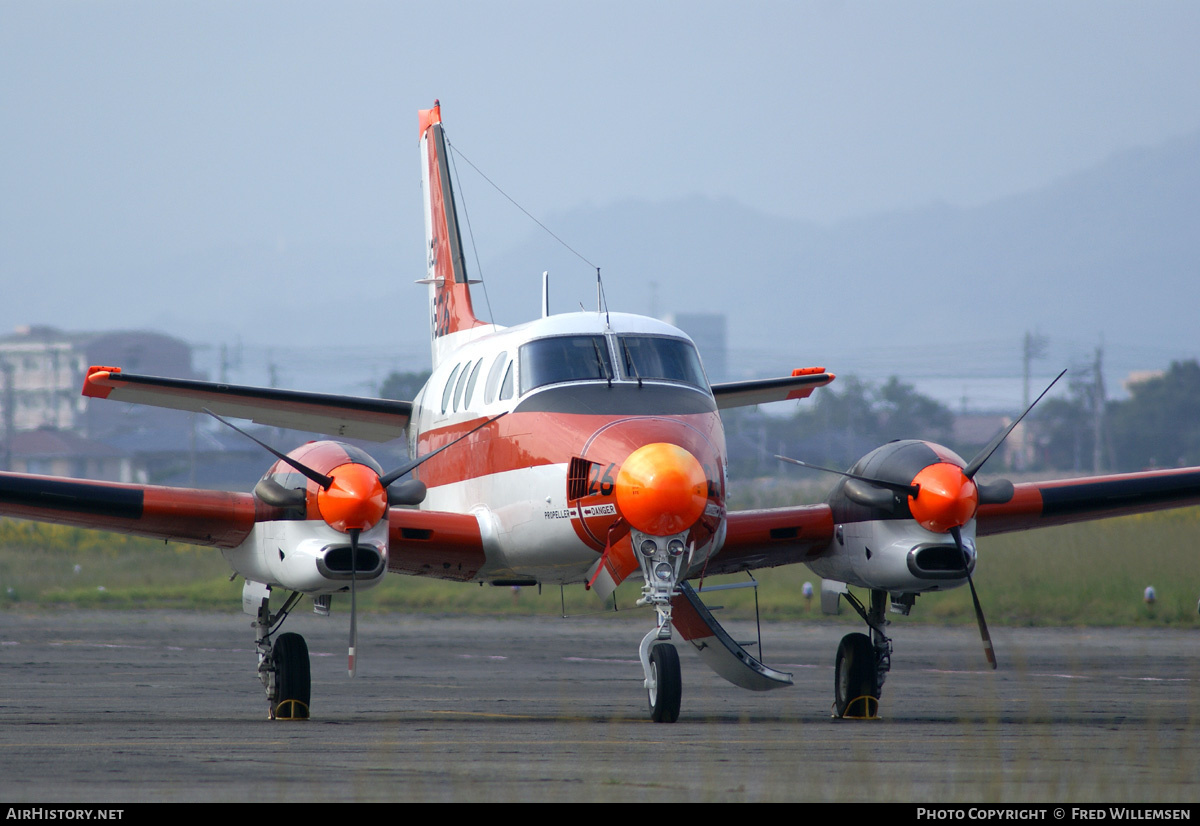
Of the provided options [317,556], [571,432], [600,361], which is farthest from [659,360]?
[317,556]

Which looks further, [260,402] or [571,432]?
[260,402]

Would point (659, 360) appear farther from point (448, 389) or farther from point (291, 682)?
point (291, 682)

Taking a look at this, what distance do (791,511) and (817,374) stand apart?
310cm

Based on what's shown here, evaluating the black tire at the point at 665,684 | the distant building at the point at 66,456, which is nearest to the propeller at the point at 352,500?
the black tire at the point at 665,684

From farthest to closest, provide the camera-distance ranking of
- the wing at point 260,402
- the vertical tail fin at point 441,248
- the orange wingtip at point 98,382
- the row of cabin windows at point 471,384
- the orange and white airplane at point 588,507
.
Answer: the vertical tail fin at point 441,248, the wing at point 260,402, the orange wingtip at point 98,382, the row of cabin windows at point 471,384, the orange and white airplane at point 588,507

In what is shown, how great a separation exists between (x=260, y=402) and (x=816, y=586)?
16367 mm

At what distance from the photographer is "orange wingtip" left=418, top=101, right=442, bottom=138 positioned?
1970 cm

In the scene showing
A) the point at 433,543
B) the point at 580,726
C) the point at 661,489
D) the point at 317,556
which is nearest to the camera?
the point at 661,489

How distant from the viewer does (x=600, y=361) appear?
11914 millimetres

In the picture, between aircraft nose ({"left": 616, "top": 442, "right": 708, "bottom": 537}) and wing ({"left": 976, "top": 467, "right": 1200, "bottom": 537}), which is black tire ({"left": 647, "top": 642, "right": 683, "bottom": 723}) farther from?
wing ({"left": 976, "top": 467, "right": 1200, "bottom": 537})

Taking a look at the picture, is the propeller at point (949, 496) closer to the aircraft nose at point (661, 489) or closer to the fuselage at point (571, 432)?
the fuselage at point (571, 432)

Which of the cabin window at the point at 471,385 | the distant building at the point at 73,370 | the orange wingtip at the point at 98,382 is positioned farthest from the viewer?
the distant building at the point at 73,370

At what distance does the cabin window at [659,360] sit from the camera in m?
11.9
